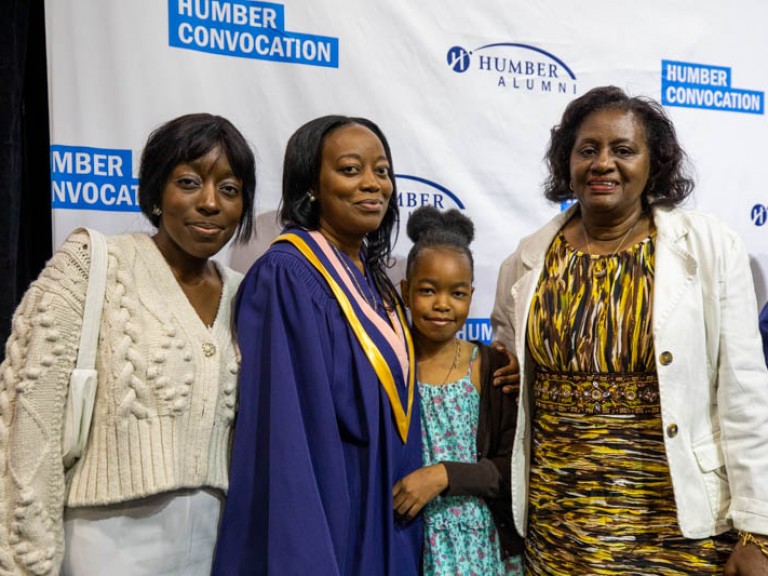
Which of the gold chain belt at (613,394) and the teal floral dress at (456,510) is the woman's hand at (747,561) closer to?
the gold chain belt at (613,394)

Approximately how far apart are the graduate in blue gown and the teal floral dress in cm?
6

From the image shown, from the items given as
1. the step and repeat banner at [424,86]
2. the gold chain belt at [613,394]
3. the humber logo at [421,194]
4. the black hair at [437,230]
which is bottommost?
the gold chain belt at [613,394]

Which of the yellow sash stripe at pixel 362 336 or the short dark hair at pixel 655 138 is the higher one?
the short dark hair at pixel 655 138

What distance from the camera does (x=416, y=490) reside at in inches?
72.1

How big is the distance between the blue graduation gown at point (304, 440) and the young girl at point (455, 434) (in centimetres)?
17

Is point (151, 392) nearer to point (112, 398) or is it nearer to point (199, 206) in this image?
point (112, 398)

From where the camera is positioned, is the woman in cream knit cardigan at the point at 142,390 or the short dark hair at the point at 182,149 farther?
the short dark hair at the point at 182,149

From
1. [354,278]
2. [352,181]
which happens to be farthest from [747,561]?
[352,181]

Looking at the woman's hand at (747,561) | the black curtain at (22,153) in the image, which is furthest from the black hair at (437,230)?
the black curtain at (22,153)

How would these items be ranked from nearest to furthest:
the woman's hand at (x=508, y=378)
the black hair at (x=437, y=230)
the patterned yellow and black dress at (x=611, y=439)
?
the patterned yellow and black dress at (x=611, y=439) → the woman's hand at (x=508, y=378) → the black hair at (x=437, y=230)

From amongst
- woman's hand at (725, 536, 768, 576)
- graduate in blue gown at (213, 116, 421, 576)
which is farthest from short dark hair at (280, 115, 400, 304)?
woman's hand at (725, 536, 768, 576)

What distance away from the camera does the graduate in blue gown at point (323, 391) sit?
61.6 inches

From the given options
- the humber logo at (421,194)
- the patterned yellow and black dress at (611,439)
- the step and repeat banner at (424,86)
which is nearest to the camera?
the patterned yellow and black dress at (611,439)

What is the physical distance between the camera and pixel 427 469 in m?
1.88
